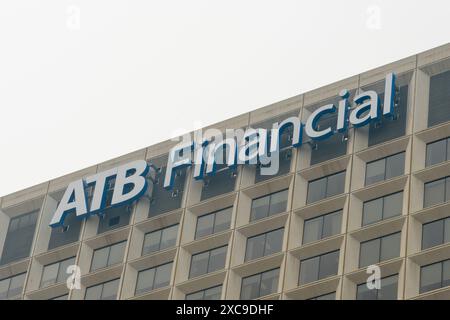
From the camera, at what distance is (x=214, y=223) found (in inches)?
3460

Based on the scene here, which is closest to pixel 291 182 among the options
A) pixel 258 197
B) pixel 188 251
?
pixel 258 197

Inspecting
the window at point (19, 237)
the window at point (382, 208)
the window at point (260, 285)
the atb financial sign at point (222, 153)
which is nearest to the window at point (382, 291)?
the window at point (382, 208)

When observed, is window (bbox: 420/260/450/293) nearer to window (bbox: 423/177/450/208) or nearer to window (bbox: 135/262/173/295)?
window (bbox: 423/177/450/208)

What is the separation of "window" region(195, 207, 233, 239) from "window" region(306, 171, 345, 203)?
6103mm

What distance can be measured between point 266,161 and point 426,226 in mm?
14579

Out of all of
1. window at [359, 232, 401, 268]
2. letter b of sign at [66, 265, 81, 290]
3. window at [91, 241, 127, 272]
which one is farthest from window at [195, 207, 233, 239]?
window at [359, 232, 401, 268]

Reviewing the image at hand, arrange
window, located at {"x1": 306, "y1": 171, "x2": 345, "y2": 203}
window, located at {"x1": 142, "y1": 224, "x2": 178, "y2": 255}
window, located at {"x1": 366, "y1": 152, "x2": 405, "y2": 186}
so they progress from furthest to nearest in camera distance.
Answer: window, located at {"x1": 142, "y1": 224, "x2": 178, "y2": 255} < window, located at {"x1": 306, "y1": 171, "x2": 345, "y2": 203} < window, located at {"x1": 366, "y1": 152, "x2": 405, "y2": 186}

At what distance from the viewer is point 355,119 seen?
85188mm

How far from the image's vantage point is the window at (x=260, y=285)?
8119 centimetres

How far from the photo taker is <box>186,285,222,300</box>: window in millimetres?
82762
